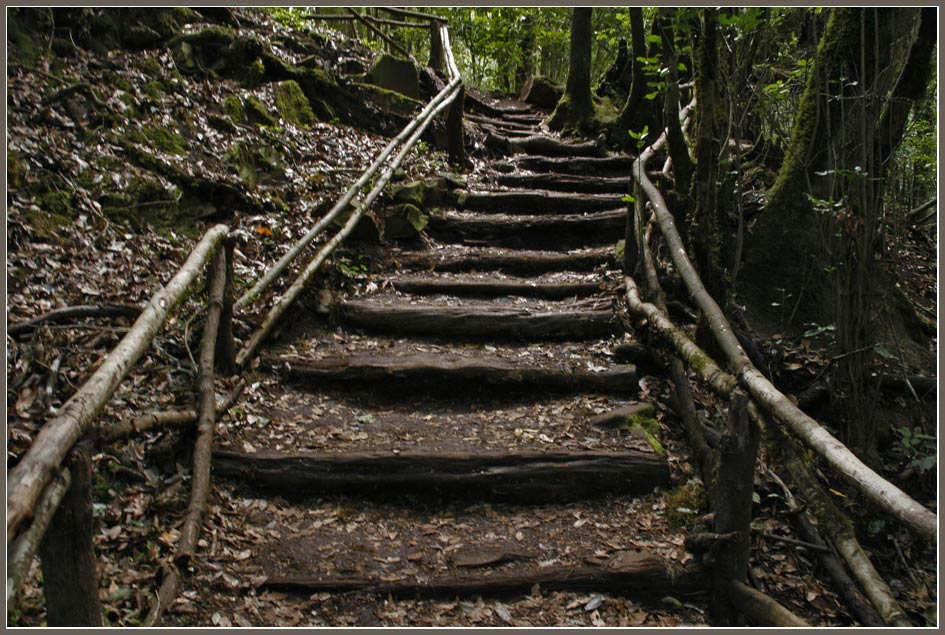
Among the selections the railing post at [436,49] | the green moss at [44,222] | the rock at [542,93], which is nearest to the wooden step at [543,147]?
the railing post at [436,49]

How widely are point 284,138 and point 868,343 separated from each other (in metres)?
5.76

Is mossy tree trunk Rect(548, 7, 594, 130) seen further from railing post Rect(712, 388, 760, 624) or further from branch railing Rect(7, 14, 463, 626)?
railing post Rect(712, 388, 760, 624)

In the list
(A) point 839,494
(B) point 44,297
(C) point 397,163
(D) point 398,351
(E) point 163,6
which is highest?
(E) point 163,6

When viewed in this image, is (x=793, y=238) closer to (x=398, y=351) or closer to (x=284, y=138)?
(x=398, y=351)

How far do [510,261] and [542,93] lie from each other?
788cm

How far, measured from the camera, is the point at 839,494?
3521 mm

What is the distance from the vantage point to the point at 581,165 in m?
8.26

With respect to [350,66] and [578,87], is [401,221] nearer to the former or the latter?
[350,66]

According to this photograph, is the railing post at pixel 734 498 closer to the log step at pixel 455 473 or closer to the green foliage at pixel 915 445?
the log step at pixel 455 473

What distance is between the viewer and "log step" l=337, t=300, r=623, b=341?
15.3 feet

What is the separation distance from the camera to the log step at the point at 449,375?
401 centimetres

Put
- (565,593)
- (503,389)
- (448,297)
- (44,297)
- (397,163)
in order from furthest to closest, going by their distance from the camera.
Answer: (397,163) → (448,297) → (503,389) → (44,297) → (565,593)

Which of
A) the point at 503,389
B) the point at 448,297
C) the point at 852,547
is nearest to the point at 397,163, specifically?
the point at 448,297

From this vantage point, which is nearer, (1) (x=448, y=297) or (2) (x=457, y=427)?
(2) (x=457, y=427)
